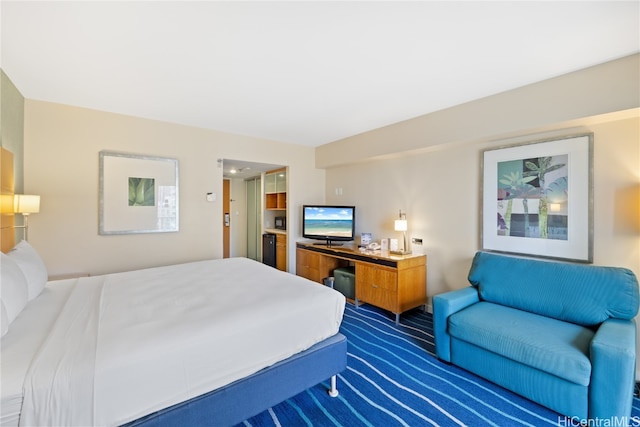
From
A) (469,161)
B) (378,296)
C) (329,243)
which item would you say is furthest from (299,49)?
(329,243)

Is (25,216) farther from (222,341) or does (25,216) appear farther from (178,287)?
(222,341)

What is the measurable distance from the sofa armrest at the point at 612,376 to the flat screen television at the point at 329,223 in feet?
9.94

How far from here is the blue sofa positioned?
1668 mm

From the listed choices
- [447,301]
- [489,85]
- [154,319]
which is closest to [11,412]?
[154,319]

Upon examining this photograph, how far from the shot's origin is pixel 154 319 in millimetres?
1598

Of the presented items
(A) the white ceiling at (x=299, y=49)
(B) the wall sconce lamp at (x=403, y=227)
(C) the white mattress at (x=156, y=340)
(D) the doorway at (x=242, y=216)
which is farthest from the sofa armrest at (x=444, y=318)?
(D) the doorway at (x=242, y=216)

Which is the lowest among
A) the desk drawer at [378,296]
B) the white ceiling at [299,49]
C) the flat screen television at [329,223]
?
the desk drawer at [378,296]

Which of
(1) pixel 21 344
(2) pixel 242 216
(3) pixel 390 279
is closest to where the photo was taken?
(1) pixel 21 344

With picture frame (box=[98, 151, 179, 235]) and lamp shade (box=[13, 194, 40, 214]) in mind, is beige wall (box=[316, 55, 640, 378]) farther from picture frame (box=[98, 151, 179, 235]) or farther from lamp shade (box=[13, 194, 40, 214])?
lamp shade (box=[13, 194, 40, 214])

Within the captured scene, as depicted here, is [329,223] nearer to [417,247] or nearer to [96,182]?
[417,247]

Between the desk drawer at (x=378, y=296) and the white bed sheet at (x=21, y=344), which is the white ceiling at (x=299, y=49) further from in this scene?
the desk drawer at (x=378, y=296)

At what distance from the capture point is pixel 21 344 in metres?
1.29

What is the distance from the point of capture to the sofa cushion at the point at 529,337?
1746 mm

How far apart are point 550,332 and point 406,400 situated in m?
1.19
